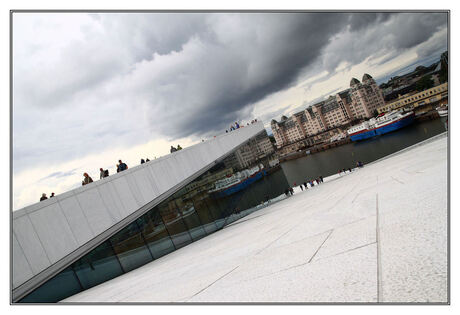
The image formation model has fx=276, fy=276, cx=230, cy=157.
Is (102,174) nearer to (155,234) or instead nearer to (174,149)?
(155,234)

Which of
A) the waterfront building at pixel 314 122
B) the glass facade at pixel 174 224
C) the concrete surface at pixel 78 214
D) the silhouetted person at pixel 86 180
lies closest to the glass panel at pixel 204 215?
the glass facade at pixel 174 224

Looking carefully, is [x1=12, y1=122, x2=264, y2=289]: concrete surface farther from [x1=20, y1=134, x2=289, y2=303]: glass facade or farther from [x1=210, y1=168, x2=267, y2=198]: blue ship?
[x1=210, y1=168, x2=267, y2=198]: blue ship

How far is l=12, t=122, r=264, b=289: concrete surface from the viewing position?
500 centimetres

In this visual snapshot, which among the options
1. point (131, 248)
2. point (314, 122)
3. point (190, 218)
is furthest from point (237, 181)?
point (314, 122)

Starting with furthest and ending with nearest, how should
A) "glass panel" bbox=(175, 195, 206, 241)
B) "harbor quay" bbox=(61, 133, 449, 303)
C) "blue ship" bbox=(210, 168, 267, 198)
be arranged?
1. "blue ship" bbox=(210, 168, 267, 198)
2. "glass panel" bbox=(175, 195, 206, 241)
3. "harbor quay" bbox=(61, 133, 449, 303)

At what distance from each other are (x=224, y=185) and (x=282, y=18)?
8649mm

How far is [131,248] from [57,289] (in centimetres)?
223

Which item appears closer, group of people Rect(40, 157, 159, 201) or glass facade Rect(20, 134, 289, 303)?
group of people Rect(40, 157, 159, 201)

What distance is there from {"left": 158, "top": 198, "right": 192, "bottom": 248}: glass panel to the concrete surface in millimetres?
629

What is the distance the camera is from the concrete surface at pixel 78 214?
5.00 meters

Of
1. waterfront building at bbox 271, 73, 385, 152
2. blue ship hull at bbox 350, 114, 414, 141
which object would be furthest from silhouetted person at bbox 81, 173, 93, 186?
waterfront building at bbox 271, 73, 385, 152

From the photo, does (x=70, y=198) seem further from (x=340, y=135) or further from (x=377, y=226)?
(x=340, y=135)

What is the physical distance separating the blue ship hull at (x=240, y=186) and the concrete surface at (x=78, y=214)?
3.91 meters
